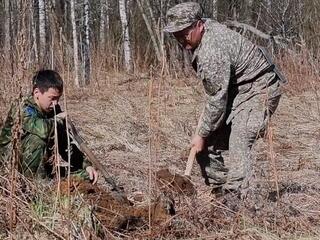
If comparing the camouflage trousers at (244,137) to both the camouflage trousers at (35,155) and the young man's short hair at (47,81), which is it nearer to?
the camouflage trousers at (35,155)

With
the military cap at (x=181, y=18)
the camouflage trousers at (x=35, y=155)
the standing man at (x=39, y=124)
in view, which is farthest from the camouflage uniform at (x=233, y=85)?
the camouflage trousers at (x=35, y=155)

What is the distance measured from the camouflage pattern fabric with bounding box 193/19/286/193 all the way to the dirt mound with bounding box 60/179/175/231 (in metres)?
0.62

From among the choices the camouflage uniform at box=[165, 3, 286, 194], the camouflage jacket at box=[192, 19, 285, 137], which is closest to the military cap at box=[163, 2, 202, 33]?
the camouflage uniform at box=[165, 3, 286, 194]

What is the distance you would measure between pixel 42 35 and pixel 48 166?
10.1 meters

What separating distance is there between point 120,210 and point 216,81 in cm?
93

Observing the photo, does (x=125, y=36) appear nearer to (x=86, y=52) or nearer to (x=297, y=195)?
(x=86, y=52)

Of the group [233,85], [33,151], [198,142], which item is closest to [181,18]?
[233,85]

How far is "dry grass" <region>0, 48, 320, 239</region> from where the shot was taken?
3.50 meters

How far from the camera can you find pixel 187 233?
3.65 m

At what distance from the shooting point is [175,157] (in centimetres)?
641

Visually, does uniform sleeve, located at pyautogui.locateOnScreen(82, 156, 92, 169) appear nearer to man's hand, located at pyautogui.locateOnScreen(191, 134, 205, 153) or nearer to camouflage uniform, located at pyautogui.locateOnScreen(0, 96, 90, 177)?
camouflage uniform, located at pyautogui.locateOnScreen(0, 96, 90, 177)

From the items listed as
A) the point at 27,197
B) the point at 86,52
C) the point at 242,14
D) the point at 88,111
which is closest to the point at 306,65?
the point at 88,111

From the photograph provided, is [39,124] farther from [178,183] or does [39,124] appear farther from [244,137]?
[244,137]

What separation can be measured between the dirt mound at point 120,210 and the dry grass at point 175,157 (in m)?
0.07
